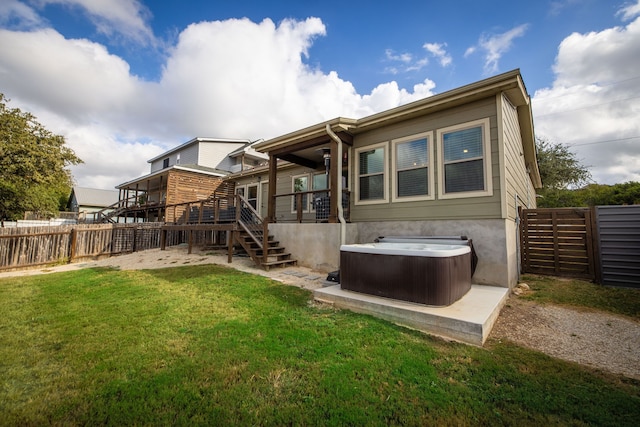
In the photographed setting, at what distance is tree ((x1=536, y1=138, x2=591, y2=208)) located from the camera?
18.7 m

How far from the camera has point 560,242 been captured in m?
6.12

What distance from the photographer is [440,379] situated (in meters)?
2.13

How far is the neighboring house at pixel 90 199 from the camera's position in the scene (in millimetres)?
29764

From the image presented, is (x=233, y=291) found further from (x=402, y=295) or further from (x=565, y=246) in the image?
(x=565, y=246)

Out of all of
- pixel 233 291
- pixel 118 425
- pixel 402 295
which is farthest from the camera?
pixel 233 291

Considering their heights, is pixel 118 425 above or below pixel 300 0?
below

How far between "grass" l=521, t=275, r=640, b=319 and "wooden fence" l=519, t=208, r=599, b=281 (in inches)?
15.9

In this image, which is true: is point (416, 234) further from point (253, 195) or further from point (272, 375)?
point (253, 195)

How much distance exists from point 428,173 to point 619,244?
420 cm

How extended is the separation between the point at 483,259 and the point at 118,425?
5.56 metres

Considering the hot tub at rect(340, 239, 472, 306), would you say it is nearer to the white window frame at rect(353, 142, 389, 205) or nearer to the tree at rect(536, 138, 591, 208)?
the white window frame at rect(353, 142, 389, 205)

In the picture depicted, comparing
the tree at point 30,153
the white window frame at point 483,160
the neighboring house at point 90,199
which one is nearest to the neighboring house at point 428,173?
the white window frame at point 483,160

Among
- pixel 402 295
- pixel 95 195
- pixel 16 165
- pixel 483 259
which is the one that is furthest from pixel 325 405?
pixel 95 195

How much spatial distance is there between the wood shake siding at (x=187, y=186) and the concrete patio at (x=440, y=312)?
13.8 m
